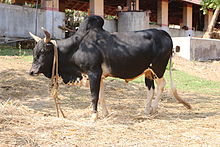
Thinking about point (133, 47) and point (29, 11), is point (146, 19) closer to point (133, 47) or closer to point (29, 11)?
point (29, 11)

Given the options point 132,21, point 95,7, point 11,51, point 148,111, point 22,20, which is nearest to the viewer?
point 148,111

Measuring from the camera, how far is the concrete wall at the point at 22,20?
13406 millimetres

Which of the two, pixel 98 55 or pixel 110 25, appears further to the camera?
pixel 110 25

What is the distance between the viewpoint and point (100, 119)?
5.53 metres

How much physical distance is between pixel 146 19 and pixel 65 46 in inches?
483

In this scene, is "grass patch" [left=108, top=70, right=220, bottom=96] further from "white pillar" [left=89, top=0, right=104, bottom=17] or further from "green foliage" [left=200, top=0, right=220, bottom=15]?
"white pillar" [left=89, top=0, right=104, bottom=17]

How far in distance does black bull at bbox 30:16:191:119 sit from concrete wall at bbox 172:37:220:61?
10.8 m

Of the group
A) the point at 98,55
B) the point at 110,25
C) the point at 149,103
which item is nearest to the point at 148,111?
the point at 149,103

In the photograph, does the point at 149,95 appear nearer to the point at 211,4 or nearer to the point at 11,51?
the point at 11,51

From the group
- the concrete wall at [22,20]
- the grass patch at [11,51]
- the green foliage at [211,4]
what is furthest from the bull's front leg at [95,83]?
the green foliage at [211,4]

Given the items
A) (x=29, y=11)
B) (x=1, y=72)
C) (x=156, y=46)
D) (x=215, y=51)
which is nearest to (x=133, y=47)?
(x=156, y=46)

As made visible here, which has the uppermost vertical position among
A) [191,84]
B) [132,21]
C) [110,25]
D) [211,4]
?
[211,4]

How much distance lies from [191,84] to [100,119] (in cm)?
667

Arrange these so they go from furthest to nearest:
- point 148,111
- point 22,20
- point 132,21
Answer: point 132,21
point 22,20
point 148,111
